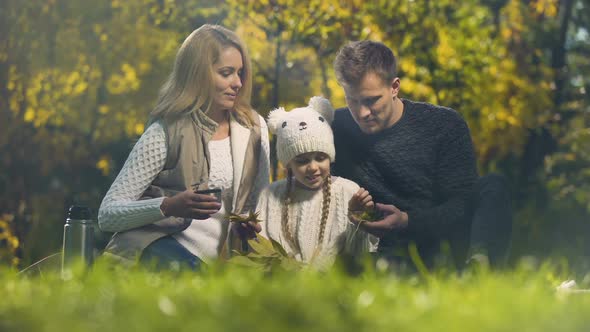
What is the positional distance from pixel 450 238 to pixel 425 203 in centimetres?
25

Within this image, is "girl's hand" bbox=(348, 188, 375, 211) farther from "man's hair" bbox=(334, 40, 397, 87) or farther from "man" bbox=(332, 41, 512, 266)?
"man's hair" bbox=(334, 40, 397, 87)

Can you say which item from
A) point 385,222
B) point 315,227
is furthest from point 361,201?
point 315,227

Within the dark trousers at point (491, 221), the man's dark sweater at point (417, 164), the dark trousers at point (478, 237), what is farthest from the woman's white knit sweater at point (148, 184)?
the dark trousers at point (491, 221)

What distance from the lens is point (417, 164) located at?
4980 mm

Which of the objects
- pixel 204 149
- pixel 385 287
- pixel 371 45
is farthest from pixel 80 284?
pixel 371 45

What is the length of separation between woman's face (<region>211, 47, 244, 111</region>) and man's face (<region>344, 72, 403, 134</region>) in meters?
0.59

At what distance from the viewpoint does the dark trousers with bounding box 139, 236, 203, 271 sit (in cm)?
444

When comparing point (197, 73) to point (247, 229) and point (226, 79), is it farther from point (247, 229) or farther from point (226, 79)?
point (247, 229)

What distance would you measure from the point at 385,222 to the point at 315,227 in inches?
14.5

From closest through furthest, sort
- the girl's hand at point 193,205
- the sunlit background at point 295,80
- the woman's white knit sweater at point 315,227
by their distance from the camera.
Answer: the girl's hand at point 193,205
the woman's white knit sweater at point 315,227
the sunlit background at point 295,80

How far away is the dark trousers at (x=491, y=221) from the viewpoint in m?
4.80

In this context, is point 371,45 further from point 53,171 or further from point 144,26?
point 53,171

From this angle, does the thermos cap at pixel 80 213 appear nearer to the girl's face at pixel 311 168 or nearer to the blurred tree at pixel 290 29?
the girl's face at pixel 311 168

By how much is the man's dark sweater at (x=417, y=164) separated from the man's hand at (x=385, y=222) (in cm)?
46
